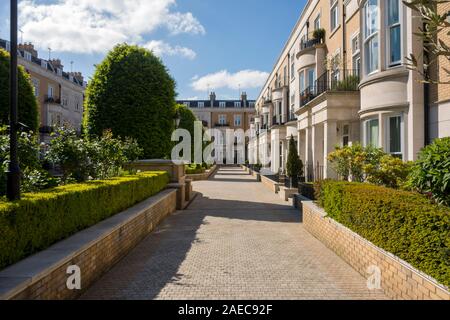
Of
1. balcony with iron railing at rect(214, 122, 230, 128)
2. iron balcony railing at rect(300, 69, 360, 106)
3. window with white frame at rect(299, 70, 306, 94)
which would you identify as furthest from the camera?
balcony with iron railing at rect(214, 122, 230, 128)

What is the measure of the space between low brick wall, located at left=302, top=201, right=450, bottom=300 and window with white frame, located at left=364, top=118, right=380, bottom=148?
15.5ft

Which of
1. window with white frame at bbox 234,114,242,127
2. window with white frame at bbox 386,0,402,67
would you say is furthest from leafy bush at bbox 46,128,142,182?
window with white frame at bbox 234,114,242,127

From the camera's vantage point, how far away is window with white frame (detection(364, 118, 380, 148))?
12.3 meters

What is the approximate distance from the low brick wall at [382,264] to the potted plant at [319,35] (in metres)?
15.3

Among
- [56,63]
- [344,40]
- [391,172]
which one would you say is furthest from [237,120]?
[391,172]

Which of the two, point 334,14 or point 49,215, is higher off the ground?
point 334,14

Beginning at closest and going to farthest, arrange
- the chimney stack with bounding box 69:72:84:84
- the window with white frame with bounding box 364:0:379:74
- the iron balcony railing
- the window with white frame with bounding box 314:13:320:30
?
the window with white frame with bounding box 364:0:379:74 < the iron balcony railing < the window with white frame with bounding box 314:13:320:30 < the chimney stack with bounding box 69:72:84:84

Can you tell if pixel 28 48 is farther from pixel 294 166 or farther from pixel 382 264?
pixel 382 264

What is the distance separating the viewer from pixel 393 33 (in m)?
11.2

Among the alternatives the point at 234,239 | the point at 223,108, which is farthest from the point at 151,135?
the point at 223,108

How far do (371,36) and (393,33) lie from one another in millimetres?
1068

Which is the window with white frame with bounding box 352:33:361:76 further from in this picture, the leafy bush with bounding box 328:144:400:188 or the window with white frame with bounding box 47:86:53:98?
the window with white frame with bounding box 47:86:53:98

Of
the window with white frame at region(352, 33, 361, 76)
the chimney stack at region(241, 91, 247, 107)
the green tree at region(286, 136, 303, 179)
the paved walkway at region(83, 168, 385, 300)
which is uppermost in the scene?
the chimney stack at region(241, 91, 247, 107)

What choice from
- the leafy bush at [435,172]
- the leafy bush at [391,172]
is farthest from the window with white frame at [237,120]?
the leafy bush at [435,172]
